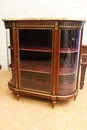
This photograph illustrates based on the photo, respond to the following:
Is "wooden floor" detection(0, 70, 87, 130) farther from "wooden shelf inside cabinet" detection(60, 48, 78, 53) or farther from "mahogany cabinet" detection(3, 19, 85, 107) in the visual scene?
"wooden shelf inside cabinet" detection(60, 48, 78, 53)

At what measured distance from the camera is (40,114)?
1.58 meters

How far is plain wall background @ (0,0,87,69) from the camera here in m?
2.31

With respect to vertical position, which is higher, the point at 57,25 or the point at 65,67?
the point at 57,25

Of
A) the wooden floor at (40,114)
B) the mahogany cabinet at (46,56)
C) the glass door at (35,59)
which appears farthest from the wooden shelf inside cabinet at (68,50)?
the wooden floor at (40,114)

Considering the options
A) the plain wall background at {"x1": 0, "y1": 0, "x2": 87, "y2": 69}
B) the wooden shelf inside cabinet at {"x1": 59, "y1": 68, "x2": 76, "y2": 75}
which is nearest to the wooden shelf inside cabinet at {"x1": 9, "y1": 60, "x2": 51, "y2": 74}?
the wooden shelf inside cabinet at {"x1": 59, "y1": 68, "x2": 76, "y2": 75}

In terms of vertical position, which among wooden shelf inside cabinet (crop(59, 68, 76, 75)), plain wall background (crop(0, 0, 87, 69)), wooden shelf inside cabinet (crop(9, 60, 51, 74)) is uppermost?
plain wall background (crop(0, 0, 87, 69))

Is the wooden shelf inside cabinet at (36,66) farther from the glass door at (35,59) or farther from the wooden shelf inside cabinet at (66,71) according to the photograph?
the wooden shelf inside cabinet at (66,71)

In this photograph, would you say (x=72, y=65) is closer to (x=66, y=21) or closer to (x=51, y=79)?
(x=51, y=79)

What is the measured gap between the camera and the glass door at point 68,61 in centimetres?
154

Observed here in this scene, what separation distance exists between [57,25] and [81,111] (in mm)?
1038
